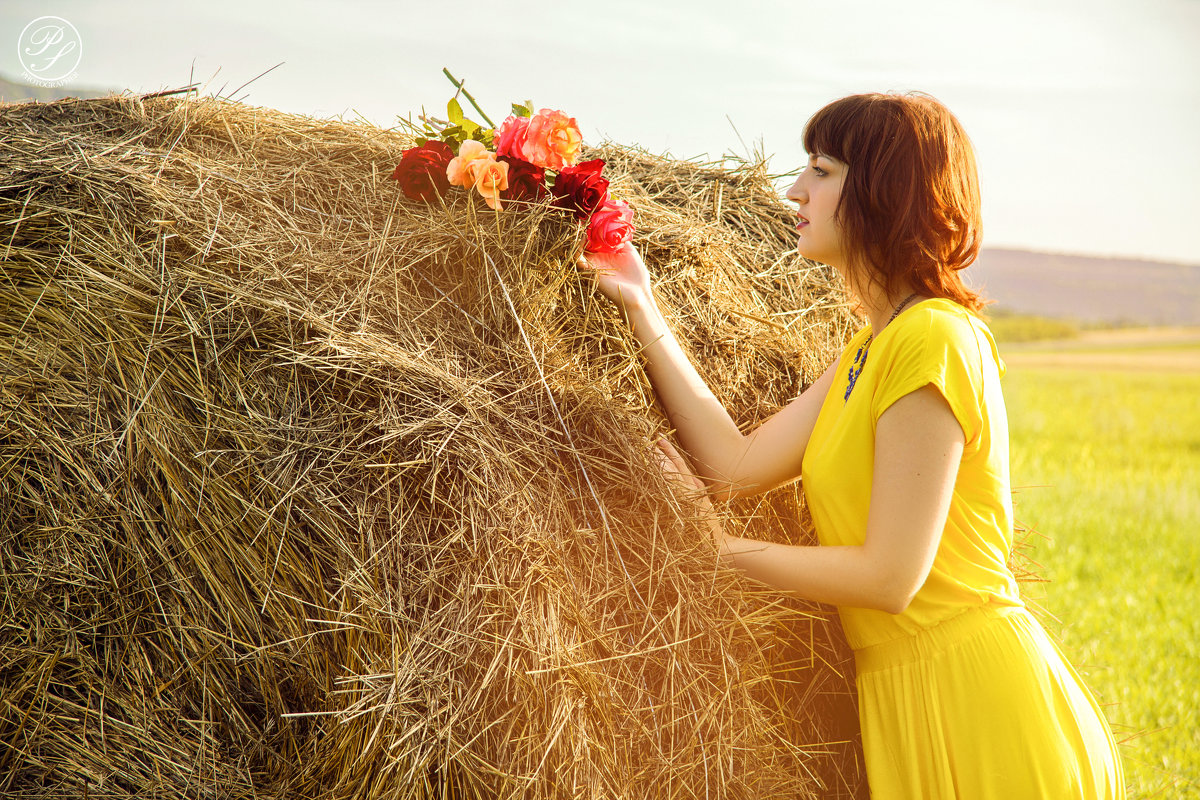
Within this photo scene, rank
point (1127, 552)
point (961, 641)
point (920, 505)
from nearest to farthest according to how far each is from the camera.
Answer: point (920, 505), point (961, 641), point (1127, 552)

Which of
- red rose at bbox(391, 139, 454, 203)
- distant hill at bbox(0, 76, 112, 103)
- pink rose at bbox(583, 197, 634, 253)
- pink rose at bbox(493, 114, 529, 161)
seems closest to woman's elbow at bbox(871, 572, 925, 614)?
pink rose at bbox(583, 197, 634, 253)

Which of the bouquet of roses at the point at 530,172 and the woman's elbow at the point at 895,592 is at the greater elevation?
the bouquet of roses at the point at 530,172

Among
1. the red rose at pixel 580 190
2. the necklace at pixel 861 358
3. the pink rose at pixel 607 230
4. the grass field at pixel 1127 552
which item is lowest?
the grass field at pixel 1127 552

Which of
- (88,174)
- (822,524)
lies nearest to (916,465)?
(822,524)

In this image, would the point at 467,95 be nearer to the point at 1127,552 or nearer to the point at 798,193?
the point at 798,193

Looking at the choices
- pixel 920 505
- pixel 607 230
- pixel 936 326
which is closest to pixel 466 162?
pixel 607 230

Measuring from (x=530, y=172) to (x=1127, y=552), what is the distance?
20.3ft

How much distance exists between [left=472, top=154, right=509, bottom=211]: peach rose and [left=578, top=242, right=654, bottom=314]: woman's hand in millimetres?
261

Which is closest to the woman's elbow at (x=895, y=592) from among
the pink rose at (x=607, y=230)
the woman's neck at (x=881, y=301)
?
the woman's neck at (x=881, y=301)

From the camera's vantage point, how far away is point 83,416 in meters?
1.91

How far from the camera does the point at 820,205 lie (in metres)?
1.89

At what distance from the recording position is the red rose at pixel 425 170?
2.17 m

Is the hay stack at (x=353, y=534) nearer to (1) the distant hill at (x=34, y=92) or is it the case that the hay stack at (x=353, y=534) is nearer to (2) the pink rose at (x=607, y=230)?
(2) the pink rose at (x=607, y=230)

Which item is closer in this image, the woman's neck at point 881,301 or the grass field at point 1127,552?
the woman's neck at point 881,301
